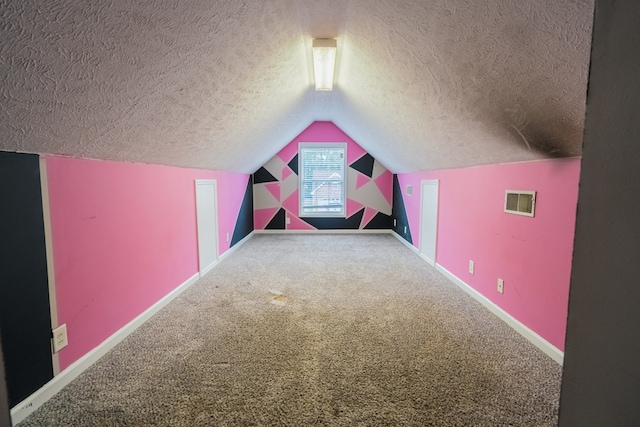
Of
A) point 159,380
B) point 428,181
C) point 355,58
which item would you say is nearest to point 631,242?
point 159,380

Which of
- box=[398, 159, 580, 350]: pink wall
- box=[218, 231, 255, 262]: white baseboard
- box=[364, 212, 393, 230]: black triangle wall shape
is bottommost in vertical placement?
box=[218, 231, 255, 262]: white baseboard

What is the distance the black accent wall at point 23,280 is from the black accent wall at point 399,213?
4552 mm

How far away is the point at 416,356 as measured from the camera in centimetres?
188

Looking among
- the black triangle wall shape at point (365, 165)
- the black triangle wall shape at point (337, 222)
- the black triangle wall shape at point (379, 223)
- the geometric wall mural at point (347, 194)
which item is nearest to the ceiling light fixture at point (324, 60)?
the geometric wall mural at point (347, 194)

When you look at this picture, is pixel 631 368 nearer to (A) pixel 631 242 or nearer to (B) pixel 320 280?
(A) pixel 631 242

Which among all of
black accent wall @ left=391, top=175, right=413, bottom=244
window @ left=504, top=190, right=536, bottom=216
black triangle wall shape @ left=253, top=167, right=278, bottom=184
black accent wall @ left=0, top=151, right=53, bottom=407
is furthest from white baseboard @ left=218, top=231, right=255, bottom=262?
window @ left=504, top=190, right=536, bottom=216

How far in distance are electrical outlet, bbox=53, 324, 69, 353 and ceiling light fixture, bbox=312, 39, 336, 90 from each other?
8.05 ft

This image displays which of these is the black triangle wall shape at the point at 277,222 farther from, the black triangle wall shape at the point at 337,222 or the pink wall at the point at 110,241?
the pink wall at the point at 110,241

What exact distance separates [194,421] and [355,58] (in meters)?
2.64

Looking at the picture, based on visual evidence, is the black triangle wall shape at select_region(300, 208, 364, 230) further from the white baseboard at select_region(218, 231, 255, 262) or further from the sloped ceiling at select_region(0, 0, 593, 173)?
the sloped ceiling at select_region(0, 0, 593, 173)

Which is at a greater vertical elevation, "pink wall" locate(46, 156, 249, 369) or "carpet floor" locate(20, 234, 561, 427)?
"pink wall" locate(46, 156, 249, 369)

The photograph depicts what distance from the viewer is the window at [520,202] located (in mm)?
2092

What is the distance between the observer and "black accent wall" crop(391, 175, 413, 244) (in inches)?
206

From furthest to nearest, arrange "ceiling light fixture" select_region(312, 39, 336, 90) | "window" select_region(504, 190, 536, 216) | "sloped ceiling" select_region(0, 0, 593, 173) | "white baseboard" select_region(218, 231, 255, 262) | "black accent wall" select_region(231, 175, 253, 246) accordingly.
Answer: "black accent wall" select_region(231, 175, 253, 246), "white baseboard" select_region(218, 231, 255, 262), "ceiling light fixture" select_region(312, 39, 336, 90), "window" select_region(504, 190, 536, 216), "sloped ceiling" select_region(0, 0, 593, 173)
